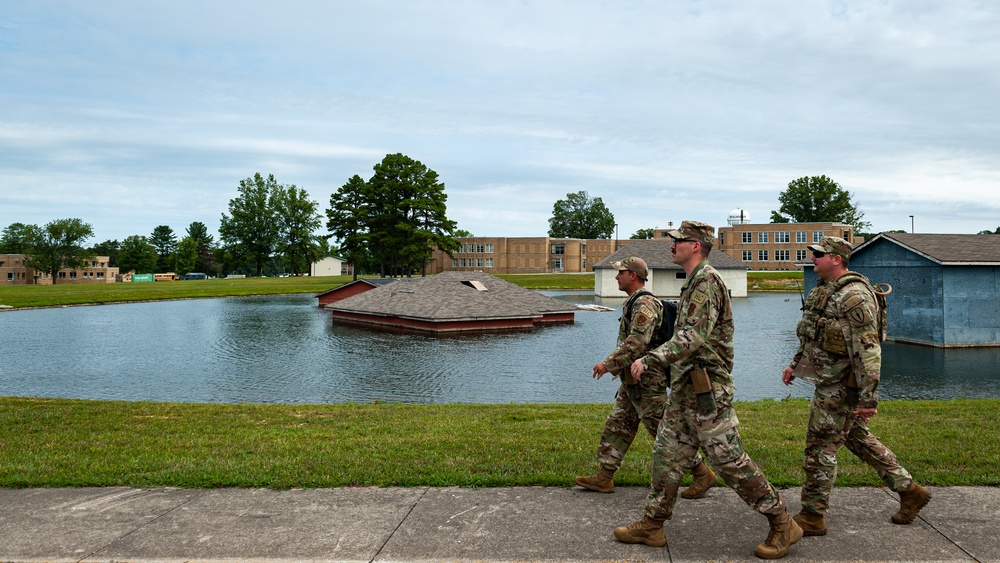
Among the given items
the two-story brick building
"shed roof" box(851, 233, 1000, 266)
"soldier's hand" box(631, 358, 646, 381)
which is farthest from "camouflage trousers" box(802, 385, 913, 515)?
the two-story brick building

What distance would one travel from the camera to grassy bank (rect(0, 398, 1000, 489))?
705 cm

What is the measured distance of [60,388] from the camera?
1786cm

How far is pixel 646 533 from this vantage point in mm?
5309

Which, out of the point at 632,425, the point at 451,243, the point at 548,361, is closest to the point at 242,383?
the point at 548,361

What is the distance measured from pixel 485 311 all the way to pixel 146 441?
24.6m

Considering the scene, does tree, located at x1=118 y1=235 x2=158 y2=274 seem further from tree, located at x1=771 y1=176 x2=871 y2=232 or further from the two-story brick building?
tree, located at x1=771 y1=176 x2=871 y2=232

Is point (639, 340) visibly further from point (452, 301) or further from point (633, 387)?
point (452, 301)

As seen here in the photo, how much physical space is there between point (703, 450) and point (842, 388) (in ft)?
4.23

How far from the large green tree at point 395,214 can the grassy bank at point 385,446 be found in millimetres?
70295

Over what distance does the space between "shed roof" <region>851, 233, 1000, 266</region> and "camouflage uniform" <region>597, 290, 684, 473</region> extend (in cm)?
2180

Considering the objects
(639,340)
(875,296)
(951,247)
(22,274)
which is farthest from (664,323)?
(22,274)

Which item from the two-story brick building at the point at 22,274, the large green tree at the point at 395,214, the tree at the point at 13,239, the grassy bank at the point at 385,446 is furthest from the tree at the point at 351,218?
the tree at the point at 13,239

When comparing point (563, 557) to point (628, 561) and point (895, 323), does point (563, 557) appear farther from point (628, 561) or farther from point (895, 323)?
point (895, 323)

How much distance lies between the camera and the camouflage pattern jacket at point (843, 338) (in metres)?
5.48
